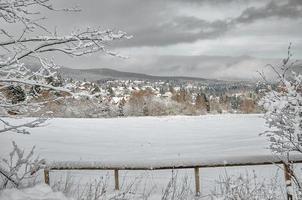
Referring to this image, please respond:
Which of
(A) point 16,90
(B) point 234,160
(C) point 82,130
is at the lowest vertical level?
(B) point 234,160

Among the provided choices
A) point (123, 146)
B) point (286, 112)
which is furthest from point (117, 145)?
point (286, 112)

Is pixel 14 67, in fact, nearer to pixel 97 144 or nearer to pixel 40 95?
→ pixel 40 95

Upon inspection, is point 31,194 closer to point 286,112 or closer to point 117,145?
point 286,112

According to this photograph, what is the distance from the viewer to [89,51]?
4172mm

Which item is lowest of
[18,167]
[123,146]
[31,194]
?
[31,194]

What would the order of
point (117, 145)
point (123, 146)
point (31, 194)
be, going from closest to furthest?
point (31, 194), point (123, 146), point (117, 145)

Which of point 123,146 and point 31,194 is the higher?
point 123,146

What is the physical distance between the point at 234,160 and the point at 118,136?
66.2 ft

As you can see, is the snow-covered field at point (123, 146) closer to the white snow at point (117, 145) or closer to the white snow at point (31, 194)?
the white snow at point (117, 145)

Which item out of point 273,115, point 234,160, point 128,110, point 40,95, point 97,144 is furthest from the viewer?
point 128,110

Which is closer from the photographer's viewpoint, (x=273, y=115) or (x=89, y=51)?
(x=89, y=51)

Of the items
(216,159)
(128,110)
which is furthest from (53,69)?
(128,110)

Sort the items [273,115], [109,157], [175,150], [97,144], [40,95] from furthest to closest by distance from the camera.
Result: [97,144], [175,150], [109,157], [273,115], [40,95]

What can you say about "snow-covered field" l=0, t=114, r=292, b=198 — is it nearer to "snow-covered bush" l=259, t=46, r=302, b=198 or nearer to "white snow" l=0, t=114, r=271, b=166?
"white snow" l=0, t=114, r=271, b=166
